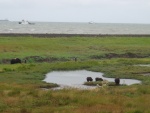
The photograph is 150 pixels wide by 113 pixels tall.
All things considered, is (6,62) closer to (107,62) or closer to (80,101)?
(107,62)

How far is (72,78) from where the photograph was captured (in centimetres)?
3444

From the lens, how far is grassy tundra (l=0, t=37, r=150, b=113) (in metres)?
18.3

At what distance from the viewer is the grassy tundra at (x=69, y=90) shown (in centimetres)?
1834

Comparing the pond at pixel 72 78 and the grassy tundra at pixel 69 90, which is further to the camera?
the pond at pixel 72 78

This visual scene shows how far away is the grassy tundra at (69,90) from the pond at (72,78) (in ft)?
3.15

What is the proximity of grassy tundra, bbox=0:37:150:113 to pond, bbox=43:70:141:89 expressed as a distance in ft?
3.15

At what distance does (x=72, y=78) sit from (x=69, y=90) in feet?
34.6

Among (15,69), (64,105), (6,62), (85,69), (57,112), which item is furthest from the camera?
(6,62)

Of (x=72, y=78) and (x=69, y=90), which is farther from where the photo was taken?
(x=72, y=78)

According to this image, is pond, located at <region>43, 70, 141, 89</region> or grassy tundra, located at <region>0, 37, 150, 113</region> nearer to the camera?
grassy tundra, located at <region>0, 37, 150, 113</region>

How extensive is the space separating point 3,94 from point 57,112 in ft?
22.2

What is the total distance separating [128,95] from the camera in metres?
22.8

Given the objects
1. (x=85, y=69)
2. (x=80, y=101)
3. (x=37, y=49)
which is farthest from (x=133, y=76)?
(x=37, y=49)

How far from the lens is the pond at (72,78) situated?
1244 inches
